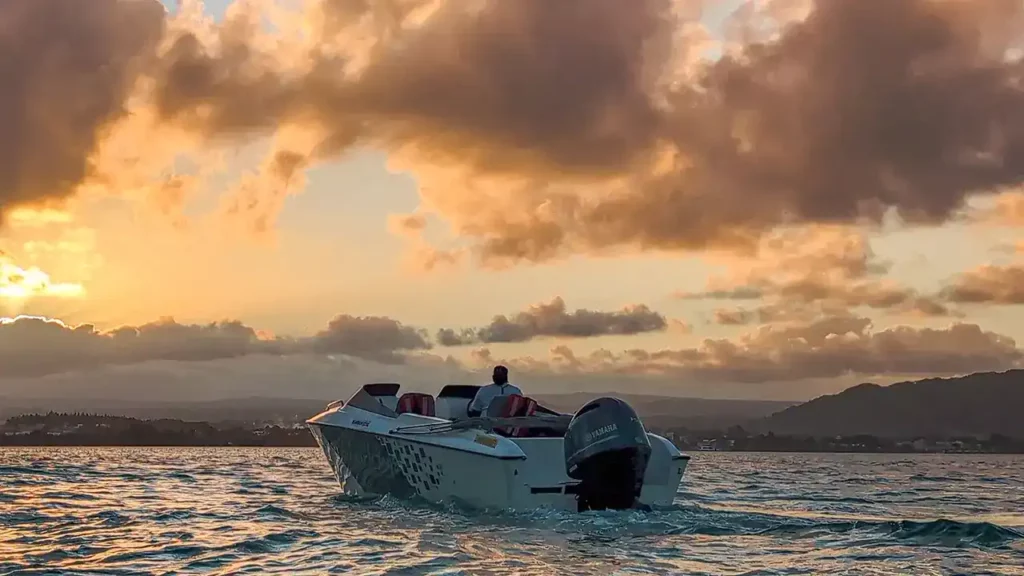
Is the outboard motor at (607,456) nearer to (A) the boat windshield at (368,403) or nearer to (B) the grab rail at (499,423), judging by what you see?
(B) the grab rail at (499,423)

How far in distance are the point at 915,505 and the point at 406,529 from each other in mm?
12031

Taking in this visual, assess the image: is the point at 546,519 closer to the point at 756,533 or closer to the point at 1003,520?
the point at 756,533

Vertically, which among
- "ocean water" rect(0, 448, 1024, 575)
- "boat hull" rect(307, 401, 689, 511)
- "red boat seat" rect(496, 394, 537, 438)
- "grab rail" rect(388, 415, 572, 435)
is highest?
"red boat seat" rect(496, 394, 537, 438)

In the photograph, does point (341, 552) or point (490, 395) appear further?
point (490, 395)

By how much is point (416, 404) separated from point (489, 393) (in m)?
1.63

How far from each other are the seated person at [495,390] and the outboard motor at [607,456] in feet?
14.4

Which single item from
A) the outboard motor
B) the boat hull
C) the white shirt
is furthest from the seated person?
the outboard motor

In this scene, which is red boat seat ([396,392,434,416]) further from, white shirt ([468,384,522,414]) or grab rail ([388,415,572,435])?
grab rail ([388,415,572,435])

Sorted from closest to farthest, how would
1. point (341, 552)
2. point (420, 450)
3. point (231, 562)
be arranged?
point (231, 562) → point (341, 552) → point (420, 450)

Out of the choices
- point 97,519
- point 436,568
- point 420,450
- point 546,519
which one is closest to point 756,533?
point 546,519

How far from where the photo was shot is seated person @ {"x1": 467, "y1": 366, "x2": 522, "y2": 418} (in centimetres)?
2017

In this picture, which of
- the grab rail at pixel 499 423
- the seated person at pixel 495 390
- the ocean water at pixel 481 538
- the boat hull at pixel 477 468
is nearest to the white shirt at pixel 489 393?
the seated person at pixel 495 390

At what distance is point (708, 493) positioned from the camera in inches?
957

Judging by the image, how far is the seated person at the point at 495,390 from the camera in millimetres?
20172
